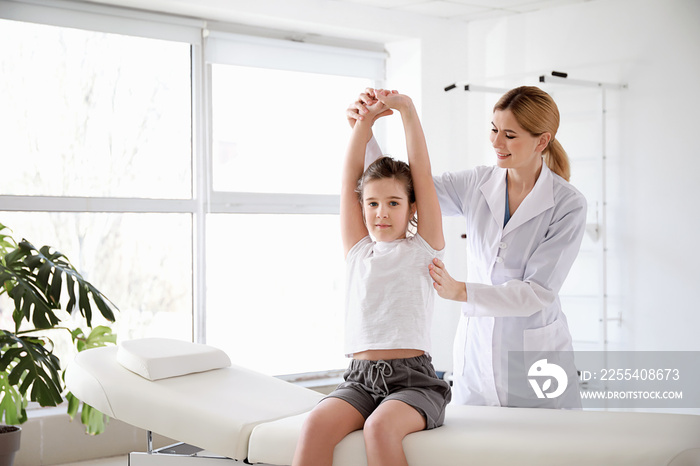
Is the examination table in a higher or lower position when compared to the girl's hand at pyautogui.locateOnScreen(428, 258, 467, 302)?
lower

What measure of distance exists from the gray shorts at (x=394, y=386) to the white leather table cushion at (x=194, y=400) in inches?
9.1

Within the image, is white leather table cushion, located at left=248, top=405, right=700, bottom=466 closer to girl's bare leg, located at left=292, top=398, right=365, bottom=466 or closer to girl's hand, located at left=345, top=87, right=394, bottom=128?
girl's bare leg, located at left=292, top=398, right=365, bottom=466

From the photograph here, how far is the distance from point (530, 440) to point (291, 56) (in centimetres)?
294

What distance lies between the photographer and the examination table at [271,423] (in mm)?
1446

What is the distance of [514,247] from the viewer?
1876 millimetres

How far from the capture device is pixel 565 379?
1.85 metres

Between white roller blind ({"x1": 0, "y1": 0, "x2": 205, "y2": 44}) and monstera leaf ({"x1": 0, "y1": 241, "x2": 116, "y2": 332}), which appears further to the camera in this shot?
white roller blind ({"x1": 0, "y1": 0, "x2": 205, "y2": 44})

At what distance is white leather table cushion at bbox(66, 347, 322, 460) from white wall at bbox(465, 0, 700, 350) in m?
2.16

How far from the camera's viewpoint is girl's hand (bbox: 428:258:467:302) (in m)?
1.71

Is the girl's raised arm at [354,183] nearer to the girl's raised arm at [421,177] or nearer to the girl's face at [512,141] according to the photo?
the girl's raised arm at [421,177]

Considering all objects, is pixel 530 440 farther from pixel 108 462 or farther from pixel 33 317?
pixel 108 462

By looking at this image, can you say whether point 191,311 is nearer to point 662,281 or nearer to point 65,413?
point 65,413

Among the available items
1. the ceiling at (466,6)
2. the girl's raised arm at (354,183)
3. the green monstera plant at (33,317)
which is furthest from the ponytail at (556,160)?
the ceiling at (466,6)

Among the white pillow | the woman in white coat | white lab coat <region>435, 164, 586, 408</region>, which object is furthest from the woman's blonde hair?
the white pillow
